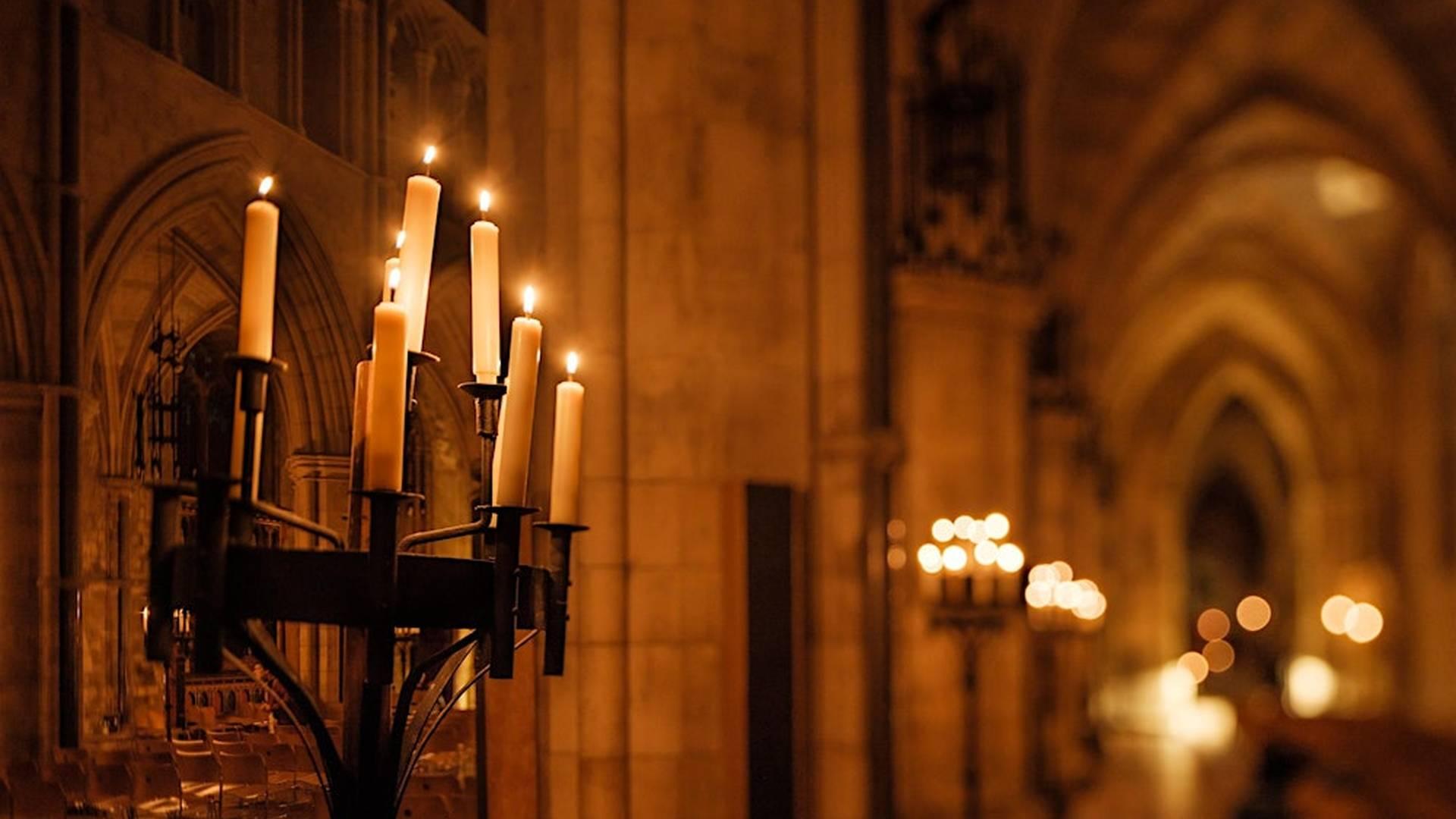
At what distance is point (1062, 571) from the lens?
16.4 metres

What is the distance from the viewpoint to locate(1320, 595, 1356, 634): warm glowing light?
31.0 metres

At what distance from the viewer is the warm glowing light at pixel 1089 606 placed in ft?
61.8

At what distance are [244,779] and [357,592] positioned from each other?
132 centimetres

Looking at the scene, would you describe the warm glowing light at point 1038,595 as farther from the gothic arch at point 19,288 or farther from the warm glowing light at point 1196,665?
the warm glowing light at point 1196,665

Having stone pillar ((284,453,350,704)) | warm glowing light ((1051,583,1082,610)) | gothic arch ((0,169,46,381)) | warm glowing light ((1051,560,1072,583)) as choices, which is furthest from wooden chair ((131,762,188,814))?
warm glowing light ((1051,560,1072,583))

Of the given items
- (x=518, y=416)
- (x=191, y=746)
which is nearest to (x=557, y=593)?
(x=518, y=416)

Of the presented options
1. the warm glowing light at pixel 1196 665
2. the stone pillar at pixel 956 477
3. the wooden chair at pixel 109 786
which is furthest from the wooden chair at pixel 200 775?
the warm glowing light at pixel 1196 665

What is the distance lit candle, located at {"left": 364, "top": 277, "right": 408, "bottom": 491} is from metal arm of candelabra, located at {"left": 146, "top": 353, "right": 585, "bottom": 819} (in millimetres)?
34

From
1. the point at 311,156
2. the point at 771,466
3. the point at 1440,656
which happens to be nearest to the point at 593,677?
the point at 771,466

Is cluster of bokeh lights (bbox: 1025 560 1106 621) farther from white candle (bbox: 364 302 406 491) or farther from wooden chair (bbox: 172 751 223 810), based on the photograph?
white candle (bbox: 364 302 406 491)

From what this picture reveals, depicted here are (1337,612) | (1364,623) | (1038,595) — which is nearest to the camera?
(1038,595)

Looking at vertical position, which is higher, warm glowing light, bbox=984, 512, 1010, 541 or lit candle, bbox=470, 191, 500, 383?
lit candle, bbox=470, 191, 500, 383

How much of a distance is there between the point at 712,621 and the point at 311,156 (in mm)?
2417

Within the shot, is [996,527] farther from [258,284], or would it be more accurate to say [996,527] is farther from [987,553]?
[258,284]
